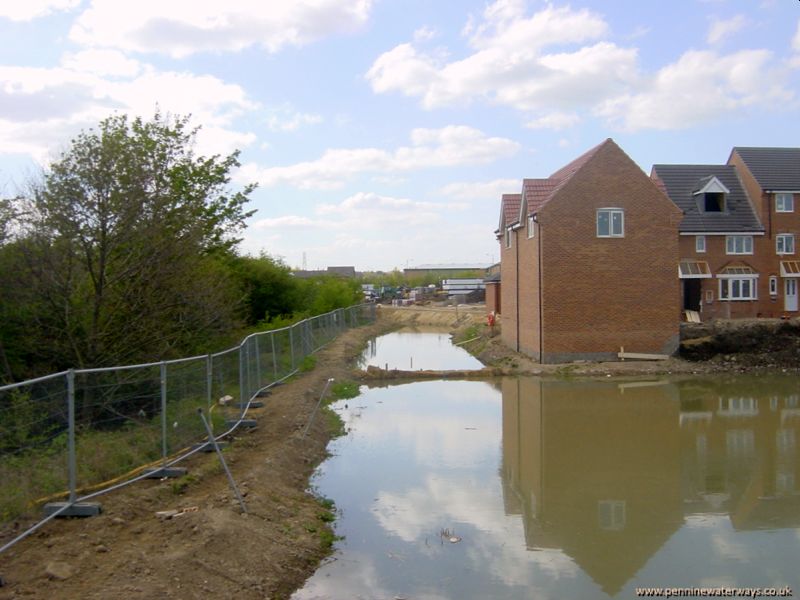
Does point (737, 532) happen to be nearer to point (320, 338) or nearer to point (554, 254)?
point (554, 254)

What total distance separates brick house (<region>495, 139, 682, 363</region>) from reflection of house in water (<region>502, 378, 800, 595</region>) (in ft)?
20.2

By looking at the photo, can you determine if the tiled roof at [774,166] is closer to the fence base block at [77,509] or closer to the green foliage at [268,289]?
the green foliage at [268,289]

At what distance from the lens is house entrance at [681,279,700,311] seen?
3688cm

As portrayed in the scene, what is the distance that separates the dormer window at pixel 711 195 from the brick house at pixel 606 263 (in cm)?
1132

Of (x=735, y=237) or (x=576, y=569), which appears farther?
(x=735, y=237)

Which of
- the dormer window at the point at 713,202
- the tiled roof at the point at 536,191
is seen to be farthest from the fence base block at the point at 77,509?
the dormer window at the point at 713,202

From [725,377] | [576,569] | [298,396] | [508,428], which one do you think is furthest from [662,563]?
[725,377]

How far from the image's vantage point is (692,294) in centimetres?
3738

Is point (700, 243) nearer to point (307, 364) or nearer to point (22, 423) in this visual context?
point (307, 364)

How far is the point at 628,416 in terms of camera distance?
17.7 m

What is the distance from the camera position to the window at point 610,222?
89.9ft

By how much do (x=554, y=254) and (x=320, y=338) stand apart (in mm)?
11963

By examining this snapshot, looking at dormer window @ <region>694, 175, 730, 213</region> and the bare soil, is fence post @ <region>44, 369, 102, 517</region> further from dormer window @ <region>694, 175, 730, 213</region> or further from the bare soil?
dormer window @ <region>694, 175, 730, 213</region>

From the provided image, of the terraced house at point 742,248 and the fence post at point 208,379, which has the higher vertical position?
the terraced house at point 742,248
